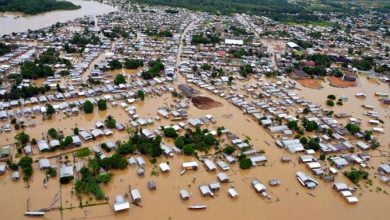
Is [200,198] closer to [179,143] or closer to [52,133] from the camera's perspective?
[179,143]

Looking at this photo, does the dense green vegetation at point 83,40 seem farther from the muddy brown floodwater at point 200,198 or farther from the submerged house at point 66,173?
the submerged house at point 66,173

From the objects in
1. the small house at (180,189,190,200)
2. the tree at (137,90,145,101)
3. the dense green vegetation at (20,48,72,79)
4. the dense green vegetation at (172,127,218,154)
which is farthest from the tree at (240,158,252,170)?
the dense green vegetation at (20,48,72,79)

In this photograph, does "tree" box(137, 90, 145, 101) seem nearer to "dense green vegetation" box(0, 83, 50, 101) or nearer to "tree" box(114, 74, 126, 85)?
"tree" box(114, 74, 126, 85)

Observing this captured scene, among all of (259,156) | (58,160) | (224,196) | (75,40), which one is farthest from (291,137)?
(75,40)

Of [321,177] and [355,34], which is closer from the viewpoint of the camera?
[321,177]

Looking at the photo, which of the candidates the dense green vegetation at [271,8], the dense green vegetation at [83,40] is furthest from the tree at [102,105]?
the dense green vegetation at [271,8]

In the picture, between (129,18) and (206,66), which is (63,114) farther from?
(129,18)
